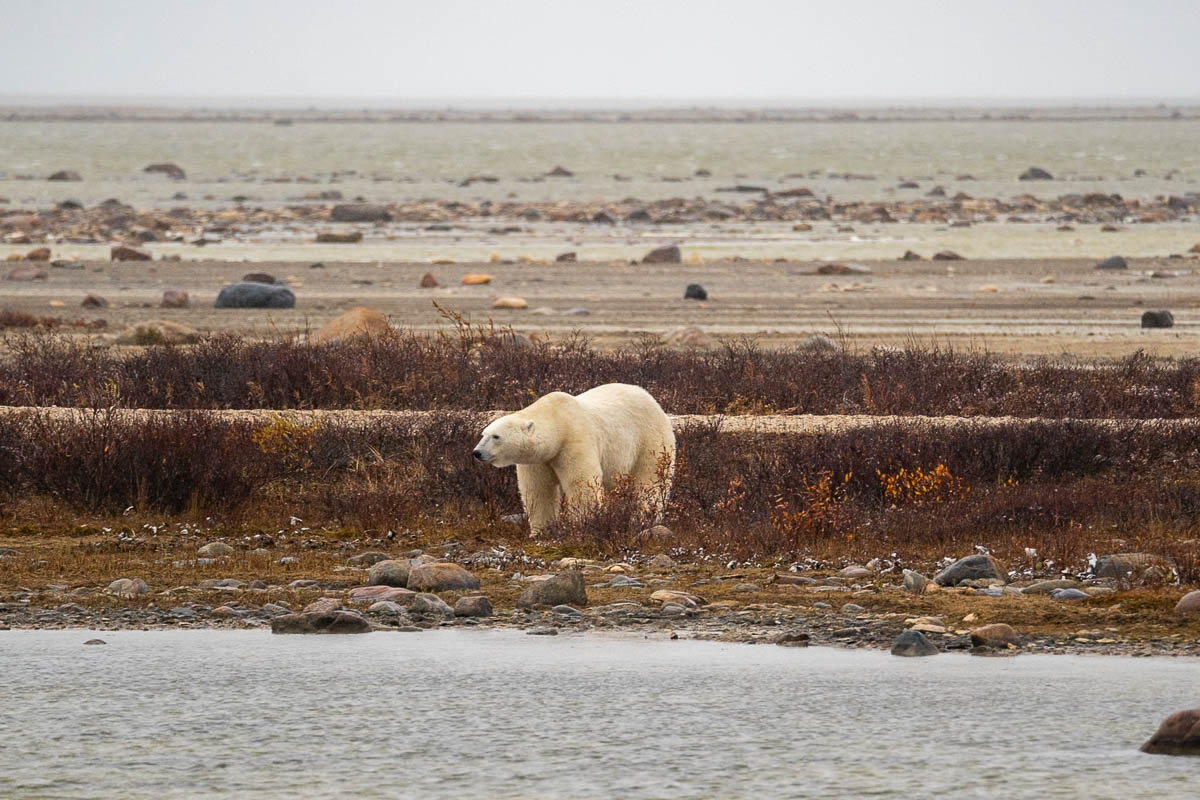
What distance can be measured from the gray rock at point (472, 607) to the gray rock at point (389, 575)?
608 mm

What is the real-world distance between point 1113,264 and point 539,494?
26283 mm

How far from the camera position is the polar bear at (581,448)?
10648 millimetres

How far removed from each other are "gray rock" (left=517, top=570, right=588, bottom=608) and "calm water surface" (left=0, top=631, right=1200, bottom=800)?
60 cm

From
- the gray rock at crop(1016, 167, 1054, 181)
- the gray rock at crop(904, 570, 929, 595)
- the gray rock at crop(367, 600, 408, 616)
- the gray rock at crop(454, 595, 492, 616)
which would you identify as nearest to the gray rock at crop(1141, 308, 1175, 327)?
the gray rock at crop(904, 570, 929, 595)

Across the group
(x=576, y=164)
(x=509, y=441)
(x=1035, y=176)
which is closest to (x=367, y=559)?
(x=509, y=441)

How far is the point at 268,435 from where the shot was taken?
523 inches

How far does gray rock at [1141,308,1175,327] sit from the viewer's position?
24594mm

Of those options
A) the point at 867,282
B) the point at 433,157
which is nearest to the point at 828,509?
the point at 867,282

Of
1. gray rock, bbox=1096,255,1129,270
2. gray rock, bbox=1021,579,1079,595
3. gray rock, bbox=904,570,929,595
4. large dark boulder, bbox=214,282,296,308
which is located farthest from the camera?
gray rock, bbox=1096,255,1129,270

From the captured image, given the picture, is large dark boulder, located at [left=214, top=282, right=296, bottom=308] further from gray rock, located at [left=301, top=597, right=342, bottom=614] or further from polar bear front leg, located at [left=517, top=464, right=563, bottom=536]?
gray rock, located at [left=301, top=597, right=342, bottom=614]

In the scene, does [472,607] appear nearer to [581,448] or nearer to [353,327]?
[581,448]

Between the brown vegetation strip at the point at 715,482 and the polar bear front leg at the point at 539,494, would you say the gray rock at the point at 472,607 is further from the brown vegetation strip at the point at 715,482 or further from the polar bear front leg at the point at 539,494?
the polar bear front leg at the point at 539,494

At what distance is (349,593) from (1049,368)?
372 inches

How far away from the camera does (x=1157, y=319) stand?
24.6 m
